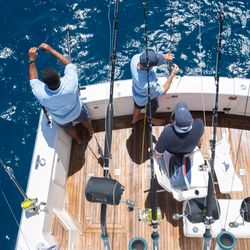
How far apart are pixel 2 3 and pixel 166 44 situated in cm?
333

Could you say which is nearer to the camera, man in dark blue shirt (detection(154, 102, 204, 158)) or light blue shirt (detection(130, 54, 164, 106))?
man in dark blue shirt (detection(154, 102, 204, 158))

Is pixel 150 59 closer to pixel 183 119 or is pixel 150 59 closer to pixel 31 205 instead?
pixel 183 119

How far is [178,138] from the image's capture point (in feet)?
13.3

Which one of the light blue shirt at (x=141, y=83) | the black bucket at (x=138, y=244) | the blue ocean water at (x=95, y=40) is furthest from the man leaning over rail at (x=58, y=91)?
the blue ocean water at (x=95, y=40)

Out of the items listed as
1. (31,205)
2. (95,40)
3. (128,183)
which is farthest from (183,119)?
(95,40)

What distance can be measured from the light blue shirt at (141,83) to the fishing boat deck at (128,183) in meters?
0.80

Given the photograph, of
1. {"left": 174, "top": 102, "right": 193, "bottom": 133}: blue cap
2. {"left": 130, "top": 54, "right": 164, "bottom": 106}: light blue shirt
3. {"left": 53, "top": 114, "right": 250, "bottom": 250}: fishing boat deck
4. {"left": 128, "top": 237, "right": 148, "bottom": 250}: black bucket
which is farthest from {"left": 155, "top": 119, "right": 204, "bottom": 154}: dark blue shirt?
{"left": 128, "top": 237, "right": 148, "bottom": 250}: black bucket

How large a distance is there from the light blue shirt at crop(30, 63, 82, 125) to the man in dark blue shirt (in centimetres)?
111

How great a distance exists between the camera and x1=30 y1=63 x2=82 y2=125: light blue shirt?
4133 millimetres

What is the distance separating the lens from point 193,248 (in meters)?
4.59

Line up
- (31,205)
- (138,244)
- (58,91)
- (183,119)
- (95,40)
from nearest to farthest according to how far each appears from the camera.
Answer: (138,244), (183,119), (31,205), (58,91), (95,40)

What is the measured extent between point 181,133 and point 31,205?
1766mm

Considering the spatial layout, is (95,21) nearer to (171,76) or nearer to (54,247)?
(171,76)

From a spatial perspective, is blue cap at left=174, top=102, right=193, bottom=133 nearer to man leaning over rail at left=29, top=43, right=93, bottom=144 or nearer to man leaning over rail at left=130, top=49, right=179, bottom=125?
man leaning over rail at left=130, top=49, right=179, bottom=125
